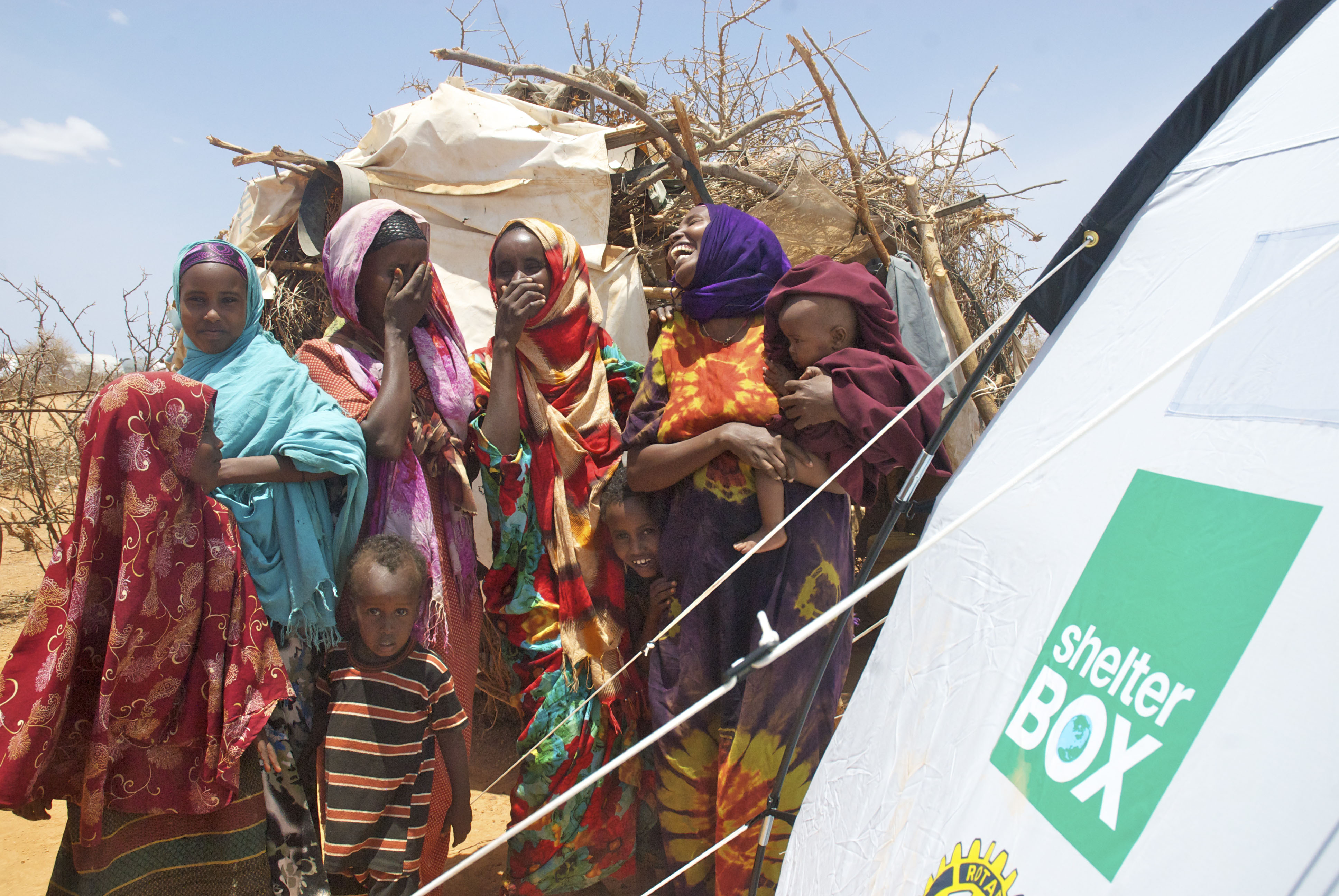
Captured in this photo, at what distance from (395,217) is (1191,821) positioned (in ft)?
7.71

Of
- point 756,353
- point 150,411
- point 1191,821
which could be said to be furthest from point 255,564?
point 1191,821

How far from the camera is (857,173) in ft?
14.2

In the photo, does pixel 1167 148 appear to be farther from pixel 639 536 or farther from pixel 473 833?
pixel 473 833

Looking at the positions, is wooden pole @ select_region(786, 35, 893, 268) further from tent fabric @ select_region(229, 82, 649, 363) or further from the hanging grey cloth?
tent fabric @ select_region(229, 82, 649, 363)

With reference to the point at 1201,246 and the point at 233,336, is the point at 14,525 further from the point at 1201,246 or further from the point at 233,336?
the point at 1201,246

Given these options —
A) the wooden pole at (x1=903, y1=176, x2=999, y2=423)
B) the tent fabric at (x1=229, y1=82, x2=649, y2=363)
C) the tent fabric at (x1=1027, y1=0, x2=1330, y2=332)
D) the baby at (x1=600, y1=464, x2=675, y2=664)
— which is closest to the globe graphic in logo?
the tent fabric at (x1=1027, y1=0, x2=1330, y2=332)

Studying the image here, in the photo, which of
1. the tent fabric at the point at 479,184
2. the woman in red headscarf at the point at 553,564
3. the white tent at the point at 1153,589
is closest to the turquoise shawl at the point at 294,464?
the woman in red headscarf at the point at 553,564

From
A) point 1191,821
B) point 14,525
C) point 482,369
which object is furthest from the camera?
point 14,525

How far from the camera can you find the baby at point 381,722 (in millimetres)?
2084

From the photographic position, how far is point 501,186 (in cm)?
375

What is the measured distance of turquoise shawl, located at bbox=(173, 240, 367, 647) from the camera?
6.81 feet

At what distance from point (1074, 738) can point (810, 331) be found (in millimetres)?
1287

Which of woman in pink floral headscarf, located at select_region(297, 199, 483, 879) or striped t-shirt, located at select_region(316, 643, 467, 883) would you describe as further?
woman in pink floral headscarf, located at select_region(297, 199, 483, 879)

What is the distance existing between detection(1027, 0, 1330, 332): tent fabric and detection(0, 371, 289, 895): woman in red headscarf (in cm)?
191
